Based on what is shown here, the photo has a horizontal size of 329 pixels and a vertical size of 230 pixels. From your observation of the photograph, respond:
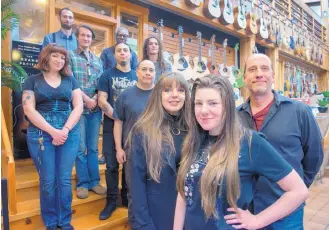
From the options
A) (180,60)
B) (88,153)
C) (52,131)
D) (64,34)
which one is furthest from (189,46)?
(52,131)

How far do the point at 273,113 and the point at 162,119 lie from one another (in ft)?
1.88

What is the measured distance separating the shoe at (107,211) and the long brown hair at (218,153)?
1421mm

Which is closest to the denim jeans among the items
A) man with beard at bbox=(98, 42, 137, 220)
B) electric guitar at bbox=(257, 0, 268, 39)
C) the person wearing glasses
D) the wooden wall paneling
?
man with beard at bbox=(98, 42, 137, 220)

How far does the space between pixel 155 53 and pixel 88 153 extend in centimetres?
107

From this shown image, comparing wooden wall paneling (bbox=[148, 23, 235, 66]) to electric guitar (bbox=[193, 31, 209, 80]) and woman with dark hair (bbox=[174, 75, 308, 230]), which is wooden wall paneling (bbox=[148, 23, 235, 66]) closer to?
electric guitar (bbox=[193, 31, 209, 80])

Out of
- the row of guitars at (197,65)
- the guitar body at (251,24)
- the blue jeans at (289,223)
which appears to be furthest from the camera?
the guitar body at (251,24)

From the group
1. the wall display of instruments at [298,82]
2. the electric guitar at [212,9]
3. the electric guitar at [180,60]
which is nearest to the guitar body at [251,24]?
the electric guitar at [212,9]

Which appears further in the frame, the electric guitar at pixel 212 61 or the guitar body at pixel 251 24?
the guitar body at pixel 251 24

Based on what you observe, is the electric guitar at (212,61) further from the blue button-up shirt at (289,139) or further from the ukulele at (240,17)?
the blue button-up shirt at (289,139)

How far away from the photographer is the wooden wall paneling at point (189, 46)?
5645 millimetres

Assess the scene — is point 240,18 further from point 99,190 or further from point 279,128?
point 279,128

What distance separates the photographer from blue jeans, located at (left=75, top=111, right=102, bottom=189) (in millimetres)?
2637

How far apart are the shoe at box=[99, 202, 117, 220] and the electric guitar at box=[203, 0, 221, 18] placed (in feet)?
12.8

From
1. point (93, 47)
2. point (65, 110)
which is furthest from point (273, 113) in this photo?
point (93, 47)
